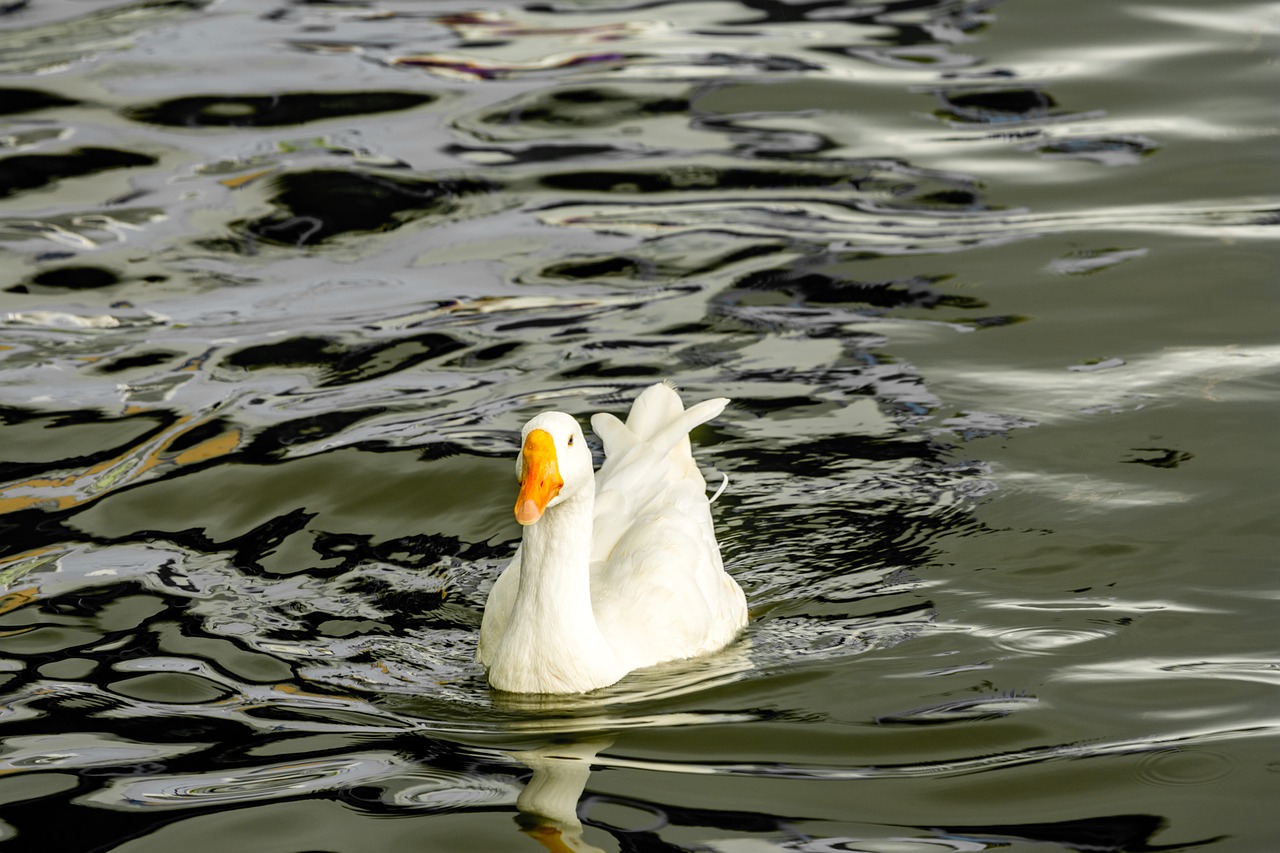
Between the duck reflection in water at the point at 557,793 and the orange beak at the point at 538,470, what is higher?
the orange beak at the point at 538,470

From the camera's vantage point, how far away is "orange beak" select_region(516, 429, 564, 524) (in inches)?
215

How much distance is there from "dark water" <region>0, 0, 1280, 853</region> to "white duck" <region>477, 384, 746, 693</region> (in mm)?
150

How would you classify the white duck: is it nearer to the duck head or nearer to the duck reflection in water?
the duck head

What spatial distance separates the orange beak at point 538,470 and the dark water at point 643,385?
79 cm

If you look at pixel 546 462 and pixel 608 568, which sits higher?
pixel 546 462

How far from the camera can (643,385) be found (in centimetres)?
877

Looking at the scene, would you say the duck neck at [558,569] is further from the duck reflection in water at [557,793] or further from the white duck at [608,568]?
the duck reflection in water at [557,793]

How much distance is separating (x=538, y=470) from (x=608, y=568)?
3.60ft

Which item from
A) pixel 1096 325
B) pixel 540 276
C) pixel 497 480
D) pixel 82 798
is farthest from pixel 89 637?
pixel 1096 325

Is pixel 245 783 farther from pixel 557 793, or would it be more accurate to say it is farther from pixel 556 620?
pixel 556 620

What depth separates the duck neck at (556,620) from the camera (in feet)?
18.7

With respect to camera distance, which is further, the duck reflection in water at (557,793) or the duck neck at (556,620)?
the duck neck at (556,620)

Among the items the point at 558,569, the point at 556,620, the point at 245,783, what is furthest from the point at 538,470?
the point at 245,783

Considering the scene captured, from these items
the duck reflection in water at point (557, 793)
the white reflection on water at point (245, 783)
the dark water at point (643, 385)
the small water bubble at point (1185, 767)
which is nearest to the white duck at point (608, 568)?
the dark water at point (643, 385)
